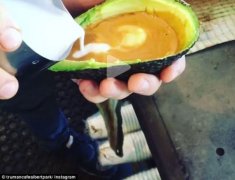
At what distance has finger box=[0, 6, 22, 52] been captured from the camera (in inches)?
18.6

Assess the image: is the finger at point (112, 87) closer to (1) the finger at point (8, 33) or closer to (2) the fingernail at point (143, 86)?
(2) the fingernail at point (143, 86)

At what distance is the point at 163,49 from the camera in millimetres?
747

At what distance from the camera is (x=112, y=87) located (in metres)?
0.70

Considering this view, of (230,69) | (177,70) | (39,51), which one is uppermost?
(39,51)

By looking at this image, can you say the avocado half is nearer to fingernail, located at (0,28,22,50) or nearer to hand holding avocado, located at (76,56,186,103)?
hand holding avocado, located at (76,56,186,103)

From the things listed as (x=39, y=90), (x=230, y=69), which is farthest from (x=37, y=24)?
(x=230, y=69)

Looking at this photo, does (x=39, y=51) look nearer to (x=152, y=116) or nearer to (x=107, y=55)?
(x=107, y=55)

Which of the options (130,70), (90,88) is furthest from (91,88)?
(130,70)

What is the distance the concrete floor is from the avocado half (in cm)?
14

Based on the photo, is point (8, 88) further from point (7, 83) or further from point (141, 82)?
point (141, 82)

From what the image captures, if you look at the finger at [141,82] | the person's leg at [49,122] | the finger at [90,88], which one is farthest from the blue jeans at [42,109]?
the finger at [141,82]

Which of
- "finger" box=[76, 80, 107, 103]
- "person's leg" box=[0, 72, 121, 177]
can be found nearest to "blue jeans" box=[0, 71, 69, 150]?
"person's leg" box=[0, 72, 121, 177]

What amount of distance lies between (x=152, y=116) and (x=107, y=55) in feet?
0.58

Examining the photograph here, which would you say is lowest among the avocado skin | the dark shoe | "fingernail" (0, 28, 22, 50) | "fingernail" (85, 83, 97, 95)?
the dark shoe
